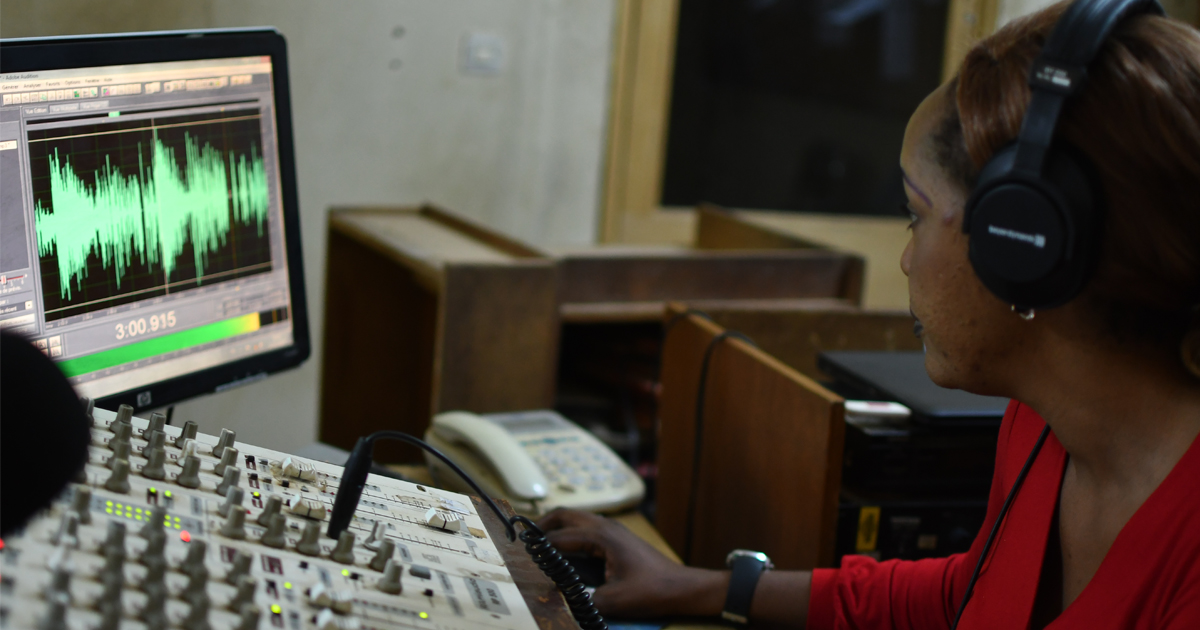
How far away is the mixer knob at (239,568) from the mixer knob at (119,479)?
0.09 meters

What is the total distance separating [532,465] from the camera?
106 cm

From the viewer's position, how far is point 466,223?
168 centimetres

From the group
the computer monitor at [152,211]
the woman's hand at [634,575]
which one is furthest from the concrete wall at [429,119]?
the woman's hand at [634,575]

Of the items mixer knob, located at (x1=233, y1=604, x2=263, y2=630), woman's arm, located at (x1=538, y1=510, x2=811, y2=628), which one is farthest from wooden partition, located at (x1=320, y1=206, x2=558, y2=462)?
mixer knob, located at (x1=233, y1=604, x2=263, y2=630)

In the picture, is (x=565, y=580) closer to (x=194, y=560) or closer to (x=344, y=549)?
(x=344, y=549)

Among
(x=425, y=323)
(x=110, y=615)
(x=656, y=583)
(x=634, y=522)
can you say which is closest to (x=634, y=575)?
(x=656, y=583)

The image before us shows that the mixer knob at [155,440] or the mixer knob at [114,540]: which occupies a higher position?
the mixer knob at [114,540]

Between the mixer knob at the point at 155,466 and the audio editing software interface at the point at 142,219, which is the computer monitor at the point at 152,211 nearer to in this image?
the audio editing software interface at the point at 142,219

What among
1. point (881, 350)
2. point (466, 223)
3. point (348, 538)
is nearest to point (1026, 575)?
point (348, 538)

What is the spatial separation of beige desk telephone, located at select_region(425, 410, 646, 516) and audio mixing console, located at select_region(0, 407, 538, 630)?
0.31m

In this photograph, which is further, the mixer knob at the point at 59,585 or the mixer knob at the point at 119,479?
the mixer knob at the point at 119,479

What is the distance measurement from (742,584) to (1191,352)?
46cm

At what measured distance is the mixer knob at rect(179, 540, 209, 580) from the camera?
49 centimetres

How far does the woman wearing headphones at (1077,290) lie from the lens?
56 centimetres
